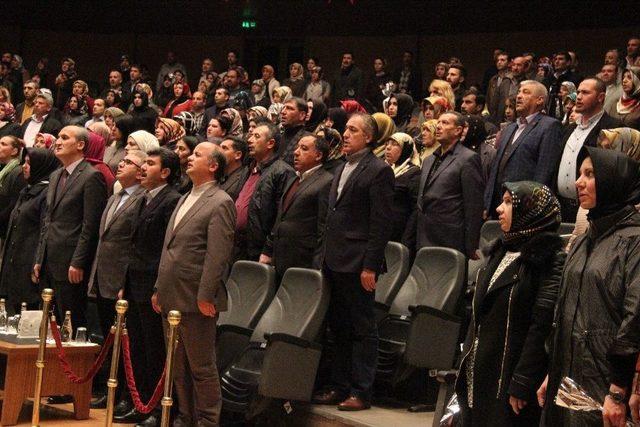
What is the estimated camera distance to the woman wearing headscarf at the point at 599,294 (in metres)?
3.38

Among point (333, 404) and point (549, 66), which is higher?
point (549, 66)

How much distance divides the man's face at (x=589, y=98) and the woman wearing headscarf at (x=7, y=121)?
6.18m

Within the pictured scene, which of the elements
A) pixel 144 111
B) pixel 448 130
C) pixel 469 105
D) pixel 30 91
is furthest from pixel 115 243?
pixel 30 91

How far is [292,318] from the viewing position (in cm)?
602

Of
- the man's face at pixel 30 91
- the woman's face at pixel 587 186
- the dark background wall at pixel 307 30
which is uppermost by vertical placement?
the dark background wall at pixel 307 30

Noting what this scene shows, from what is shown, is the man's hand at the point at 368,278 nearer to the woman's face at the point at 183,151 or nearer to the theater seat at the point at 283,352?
the theater seat at the point at 283,352

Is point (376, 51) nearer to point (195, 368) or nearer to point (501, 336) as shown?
point (195, 368)

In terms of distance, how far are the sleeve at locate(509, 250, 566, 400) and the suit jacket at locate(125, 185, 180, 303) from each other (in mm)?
2793

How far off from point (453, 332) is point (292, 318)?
36.2 inches

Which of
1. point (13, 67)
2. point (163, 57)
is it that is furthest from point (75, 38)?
point (13, 67)

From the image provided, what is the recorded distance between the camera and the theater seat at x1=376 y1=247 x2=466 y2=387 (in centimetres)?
570

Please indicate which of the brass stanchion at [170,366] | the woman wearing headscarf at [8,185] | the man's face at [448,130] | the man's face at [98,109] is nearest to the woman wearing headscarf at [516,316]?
the brass stanchion at [170,366]

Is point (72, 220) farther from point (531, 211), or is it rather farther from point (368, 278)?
point (531, 211)

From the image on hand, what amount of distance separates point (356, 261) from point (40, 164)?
2.94 m
